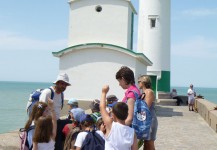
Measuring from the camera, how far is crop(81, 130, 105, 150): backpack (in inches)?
187

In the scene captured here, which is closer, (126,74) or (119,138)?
(119,138)

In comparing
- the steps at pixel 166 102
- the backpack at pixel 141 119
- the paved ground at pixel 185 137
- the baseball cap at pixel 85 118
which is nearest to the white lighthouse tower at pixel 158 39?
the steps at pixel 166 102

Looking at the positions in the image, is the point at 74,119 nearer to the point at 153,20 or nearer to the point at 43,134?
the point at 43,134

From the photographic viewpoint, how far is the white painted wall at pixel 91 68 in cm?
1605

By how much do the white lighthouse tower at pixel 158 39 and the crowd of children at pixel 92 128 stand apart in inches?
876

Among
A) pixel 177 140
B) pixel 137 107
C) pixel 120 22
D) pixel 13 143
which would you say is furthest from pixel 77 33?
pixel 137 107

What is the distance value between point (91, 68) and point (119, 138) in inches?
467

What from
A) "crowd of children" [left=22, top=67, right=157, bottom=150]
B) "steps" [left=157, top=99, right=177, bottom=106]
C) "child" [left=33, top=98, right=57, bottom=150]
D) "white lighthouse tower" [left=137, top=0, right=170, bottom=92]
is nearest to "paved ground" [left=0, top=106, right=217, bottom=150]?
"crowd of children" [left=22, top=67, right=157, bottom=150]

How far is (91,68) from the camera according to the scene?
1623 cm

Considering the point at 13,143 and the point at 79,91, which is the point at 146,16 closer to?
the point at 79,91

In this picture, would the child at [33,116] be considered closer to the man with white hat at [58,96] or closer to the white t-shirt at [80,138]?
the man with white hat at [58,96]

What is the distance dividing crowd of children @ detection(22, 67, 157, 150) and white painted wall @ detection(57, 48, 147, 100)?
34.4ft

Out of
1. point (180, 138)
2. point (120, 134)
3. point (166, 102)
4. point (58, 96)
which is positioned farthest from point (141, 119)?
point (166, 102)

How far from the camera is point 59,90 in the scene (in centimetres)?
586
